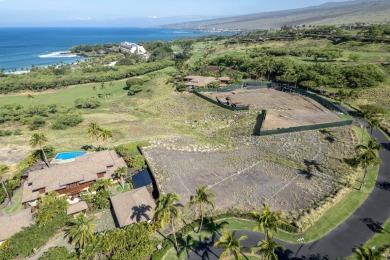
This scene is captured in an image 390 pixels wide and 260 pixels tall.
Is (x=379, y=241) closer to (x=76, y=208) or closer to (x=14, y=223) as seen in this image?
(x=76, y=208)

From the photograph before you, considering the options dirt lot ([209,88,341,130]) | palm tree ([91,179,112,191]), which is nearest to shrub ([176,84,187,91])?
dirt lot ([209,88,341,130])

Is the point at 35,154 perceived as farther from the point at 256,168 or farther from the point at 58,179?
the point at 256,168

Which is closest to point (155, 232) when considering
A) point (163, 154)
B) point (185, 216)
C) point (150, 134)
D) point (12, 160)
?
point (185, 216)

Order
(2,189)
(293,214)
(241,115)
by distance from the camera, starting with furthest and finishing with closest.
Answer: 1. (241,115)
2. (2,189)
3. (293,214)

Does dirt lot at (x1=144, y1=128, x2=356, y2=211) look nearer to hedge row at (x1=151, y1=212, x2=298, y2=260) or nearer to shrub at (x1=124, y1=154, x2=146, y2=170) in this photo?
shrub at (x1=124, y1=154, x2=146, y2=170)

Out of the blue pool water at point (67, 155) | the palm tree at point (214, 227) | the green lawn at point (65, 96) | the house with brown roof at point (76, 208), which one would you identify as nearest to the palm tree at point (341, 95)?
the palm tree at point (214, 227)

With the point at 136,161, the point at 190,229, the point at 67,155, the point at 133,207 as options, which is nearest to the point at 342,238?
the point at 190,229
